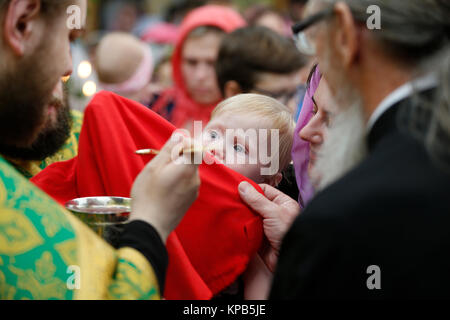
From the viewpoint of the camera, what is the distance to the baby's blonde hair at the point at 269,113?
8.46 feet

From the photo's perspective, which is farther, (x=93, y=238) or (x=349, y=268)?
(x=93, y=238)

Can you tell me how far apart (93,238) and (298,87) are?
3.22m

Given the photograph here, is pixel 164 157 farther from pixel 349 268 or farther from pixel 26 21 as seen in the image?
pixel 349 268

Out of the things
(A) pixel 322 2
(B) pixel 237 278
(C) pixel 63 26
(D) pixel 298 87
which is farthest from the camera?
(D) pixel 298 87

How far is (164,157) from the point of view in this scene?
5.78 feet

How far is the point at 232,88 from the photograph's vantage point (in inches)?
168

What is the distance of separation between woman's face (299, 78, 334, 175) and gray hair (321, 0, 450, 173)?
74 centimetres

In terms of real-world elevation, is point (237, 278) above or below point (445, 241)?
below

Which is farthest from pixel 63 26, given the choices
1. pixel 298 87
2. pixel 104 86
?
pixel 104 86

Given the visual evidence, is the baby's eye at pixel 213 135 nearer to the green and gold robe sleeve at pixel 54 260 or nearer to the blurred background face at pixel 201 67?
the green and gold robe sleeve at pixel 54 260

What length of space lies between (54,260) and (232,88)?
2.82 m

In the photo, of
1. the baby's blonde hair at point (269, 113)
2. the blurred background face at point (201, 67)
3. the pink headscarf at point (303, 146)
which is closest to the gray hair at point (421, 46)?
the pink headscarf at point (303, 146)

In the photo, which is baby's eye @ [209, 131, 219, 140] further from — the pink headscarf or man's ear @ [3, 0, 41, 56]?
man's ear @ [3, 0, 41, 56]

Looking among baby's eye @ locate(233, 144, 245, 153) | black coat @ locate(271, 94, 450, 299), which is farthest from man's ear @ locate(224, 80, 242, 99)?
black coat @ locate(271, 94, 450, 299)
